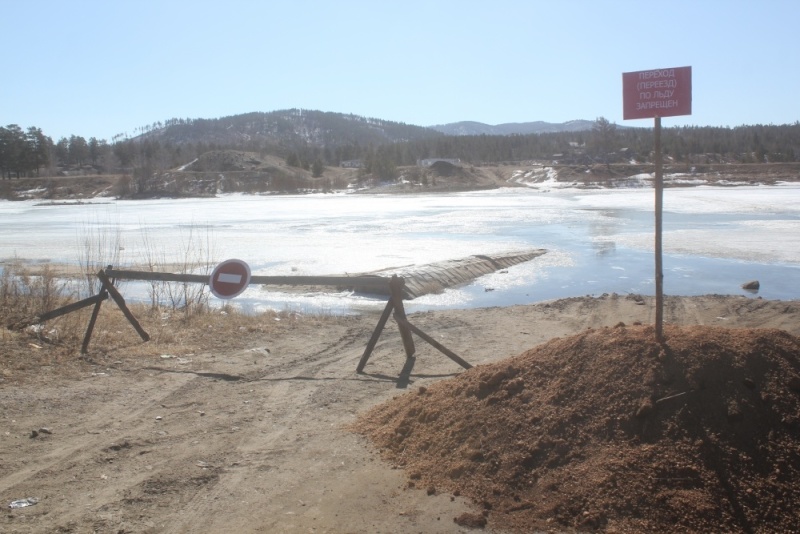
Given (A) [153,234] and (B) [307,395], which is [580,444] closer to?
(B) [307,395]

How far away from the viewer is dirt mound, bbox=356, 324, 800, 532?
3.78 meters

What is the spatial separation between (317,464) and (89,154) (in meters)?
125

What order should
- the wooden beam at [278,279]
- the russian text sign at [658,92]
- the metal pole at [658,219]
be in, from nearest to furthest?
the metal pole at [658,219] < the russian text sign at [658,92] < the wooden beam at [278,279]

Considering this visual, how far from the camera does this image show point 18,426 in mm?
5777

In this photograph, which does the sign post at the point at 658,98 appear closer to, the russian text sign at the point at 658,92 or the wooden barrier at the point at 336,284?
the russian text sign at the point at 658,92

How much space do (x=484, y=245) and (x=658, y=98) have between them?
18130 mm

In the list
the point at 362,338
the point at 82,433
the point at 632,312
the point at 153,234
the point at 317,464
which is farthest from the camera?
the point at 153,234

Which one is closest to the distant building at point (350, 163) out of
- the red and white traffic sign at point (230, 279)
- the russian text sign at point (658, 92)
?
the red and white traffic sign at point (230, 279)

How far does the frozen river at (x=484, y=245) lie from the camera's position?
15523mm

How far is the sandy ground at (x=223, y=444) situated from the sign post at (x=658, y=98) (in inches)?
94.1

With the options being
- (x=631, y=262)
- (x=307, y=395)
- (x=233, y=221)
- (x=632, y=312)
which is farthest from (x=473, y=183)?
(x=307, y=395)

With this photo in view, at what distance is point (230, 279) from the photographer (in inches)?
334

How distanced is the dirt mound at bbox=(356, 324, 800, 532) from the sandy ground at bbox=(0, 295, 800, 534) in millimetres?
335

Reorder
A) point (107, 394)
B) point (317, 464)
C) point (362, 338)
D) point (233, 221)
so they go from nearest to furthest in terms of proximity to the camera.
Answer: point (317, 464) < point (107, 394) < point (362, 338) < point (233, 221)
